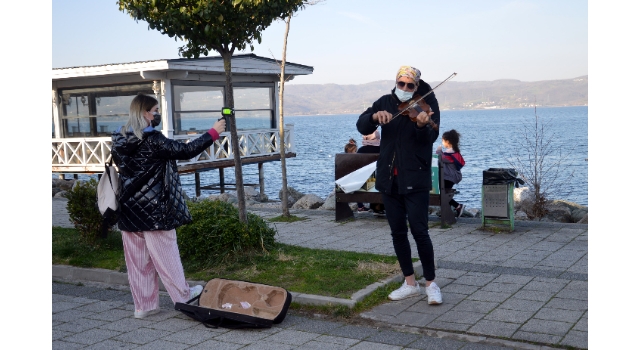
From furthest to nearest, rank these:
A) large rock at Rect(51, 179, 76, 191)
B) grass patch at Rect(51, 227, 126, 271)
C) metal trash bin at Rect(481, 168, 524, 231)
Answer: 1. large rock at Rect(51, 179, 76, 191)
2. metal trash bin at Rect(481, 168, 524, 231)
3. grass patch at Rect(51, 227, 126, 271)

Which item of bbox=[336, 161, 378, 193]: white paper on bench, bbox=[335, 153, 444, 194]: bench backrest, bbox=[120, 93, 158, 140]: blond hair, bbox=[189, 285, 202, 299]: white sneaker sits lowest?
bbox=[189, 285, 202, 299]: white sneaker

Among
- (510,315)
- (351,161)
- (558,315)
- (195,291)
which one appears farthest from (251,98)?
(558,315)

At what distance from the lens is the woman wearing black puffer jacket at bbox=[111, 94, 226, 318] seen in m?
5.66

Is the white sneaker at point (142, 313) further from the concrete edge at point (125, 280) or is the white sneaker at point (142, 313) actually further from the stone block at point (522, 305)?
the stone block at point (522, 305)

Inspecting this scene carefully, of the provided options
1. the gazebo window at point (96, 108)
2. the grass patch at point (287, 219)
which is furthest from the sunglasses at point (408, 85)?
the gazebo window at point (96, 108)

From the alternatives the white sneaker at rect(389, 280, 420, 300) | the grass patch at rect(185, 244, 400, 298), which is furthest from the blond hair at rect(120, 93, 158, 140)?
the white sneaker at rect(389, 280, 420, 300)

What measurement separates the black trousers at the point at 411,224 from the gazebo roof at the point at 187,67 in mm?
12757

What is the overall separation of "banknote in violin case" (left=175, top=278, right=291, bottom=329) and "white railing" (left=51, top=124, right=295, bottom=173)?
→ 13.6m

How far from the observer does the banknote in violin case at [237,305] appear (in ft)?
18.3

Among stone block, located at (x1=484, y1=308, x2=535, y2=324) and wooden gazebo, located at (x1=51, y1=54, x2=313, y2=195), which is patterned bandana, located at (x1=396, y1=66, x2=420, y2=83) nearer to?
stone block, located at (x1=484, y1=308, x2=535, y2=324)

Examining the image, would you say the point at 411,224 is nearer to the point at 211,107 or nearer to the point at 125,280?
the point at 125,280

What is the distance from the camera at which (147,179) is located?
580 centimetres

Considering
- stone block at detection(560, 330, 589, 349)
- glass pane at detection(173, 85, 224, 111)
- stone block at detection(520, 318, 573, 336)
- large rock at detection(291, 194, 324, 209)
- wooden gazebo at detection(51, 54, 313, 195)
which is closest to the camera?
stone block at detection(560, 330, 589, 349)
